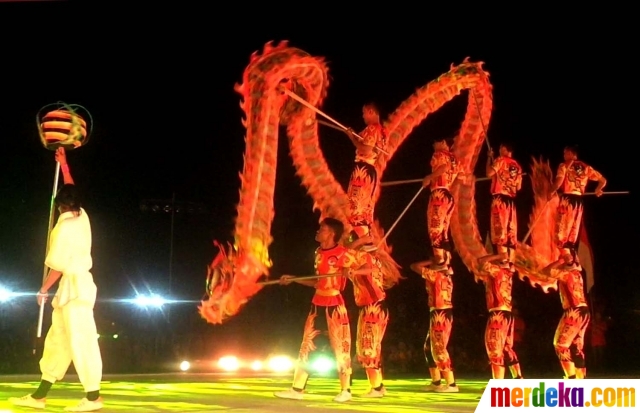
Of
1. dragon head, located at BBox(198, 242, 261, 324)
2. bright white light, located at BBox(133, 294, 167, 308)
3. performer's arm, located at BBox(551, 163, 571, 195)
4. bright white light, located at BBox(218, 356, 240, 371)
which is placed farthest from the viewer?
bright white light, located at BBox(133, 294, 167, 308)

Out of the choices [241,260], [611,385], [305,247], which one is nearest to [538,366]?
[305,247]

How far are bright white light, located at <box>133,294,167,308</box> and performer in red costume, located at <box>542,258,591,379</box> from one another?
983 centimetres

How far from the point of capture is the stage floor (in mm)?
6965

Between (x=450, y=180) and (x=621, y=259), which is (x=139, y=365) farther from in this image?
(x=621, y=259)

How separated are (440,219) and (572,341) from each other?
2.02 meters

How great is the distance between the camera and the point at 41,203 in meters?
17.5

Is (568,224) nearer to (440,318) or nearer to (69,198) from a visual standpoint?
(440,318)

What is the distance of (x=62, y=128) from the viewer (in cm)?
764

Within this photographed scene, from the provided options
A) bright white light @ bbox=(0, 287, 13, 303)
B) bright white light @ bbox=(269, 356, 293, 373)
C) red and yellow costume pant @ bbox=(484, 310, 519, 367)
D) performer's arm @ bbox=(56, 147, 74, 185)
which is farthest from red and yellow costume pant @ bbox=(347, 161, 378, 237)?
bright white light @ bbox=(0, 287, 13, 303)

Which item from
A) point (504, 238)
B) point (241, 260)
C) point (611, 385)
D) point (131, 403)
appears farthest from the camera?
point (504, 238)

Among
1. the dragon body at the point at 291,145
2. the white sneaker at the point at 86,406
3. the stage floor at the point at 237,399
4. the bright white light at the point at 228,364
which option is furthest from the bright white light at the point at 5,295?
the white sneaker at the point at 86,406

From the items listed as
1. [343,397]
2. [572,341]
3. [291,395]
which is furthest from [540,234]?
[291,395]

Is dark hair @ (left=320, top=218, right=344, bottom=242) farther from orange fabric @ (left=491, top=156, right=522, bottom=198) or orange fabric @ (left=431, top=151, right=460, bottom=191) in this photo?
orange fabric @ (left=491, top=156, right=522, bottom=198)

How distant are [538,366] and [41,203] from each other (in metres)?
10.2
